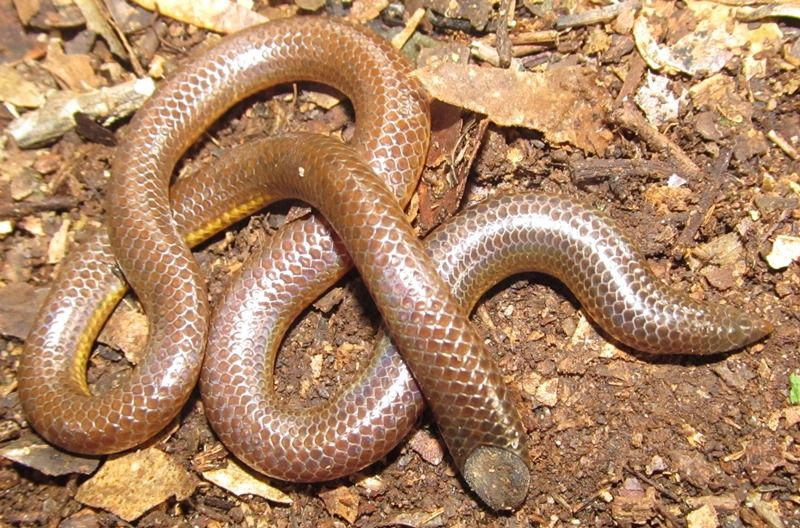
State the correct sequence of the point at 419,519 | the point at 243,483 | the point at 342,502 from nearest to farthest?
the point at 419,519
the point at 342,502
the point at 243,483

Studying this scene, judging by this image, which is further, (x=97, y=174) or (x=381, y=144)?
(x=97, y=174)

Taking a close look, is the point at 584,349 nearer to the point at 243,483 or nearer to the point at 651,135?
the point at 651,135

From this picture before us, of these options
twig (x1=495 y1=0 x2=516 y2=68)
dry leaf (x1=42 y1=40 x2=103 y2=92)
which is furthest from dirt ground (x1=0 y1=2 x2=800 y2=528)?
dry leaf (x1=42 y1=40 x2=103 y2=92)

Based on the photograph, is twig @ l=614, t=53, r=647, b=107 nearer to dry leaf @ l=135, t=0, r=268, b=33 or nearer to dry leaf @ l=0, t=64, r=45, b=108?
dry leaf @ l=135, t=0, r=268, b=33

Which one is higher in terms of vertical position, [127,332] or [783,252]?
[783,252]

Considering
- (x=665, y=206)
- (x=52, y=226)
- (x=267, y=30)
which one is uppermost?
(x=267, y=30)

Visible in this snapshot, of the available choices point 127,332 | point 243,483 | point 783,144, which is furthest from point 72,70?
point 783,144

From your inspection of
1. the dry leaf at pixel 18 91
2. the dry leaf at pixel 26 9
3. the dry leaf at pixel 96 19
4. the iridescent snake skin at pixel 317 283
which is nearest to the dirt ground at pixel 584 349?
the iridescent snake skin at pixel 317 283

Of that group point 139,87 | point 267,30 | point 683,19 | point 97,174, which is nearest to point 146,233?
point 97,174

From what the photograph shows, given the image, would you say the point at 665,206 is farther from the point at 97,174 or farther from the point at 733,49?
the point at 97,174
